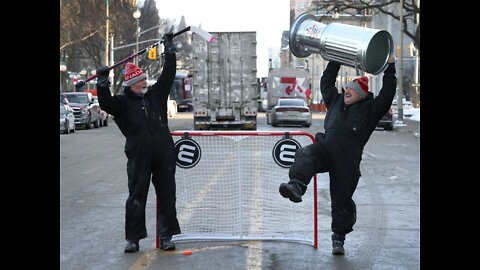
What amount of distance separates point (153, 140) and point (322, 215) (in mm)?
3608

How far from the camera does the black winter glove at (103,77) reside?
25.8 feet

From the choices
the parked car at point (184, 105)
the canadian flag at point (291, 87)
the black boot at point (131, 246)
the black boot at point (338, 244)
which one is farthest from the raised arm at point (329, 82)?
the parked car at point (184, 105)

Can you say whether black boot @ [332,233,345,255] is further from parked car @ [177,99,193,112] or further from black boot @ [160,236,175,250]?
parked car @ [177,99,193,112]

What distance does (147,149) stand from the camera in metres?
8.06

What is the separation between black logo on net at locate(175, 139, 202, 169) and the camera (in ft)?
28.7

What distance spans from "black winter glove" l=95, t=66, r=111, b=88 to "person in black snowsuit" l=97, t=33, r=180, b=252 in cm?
4

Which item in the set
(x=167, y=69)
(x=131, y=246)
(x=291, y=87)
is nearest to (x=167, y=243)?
(x=131, y=246)

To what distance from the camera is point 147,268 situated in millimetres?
7488

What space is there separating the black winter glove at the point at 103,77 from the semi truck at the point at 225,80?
77.7ft

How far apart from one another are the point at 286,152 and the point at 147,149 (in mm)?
1516

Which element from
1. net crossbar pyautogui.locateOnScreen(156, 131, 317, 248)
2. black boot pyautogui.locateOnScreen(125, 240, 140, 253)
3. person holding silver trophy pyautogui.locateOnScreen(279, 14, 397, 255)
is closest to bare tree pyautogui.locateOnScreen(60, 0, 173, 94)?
net crossbar pyautogui.locateOnScreen(156, 131, 317, 248)

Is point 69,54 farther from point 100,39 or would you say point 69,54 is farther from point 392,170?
point 392,170

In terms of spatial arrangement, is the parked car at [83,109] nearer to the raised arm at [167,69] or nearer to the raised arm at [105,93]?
the raised arm at [167,69]
